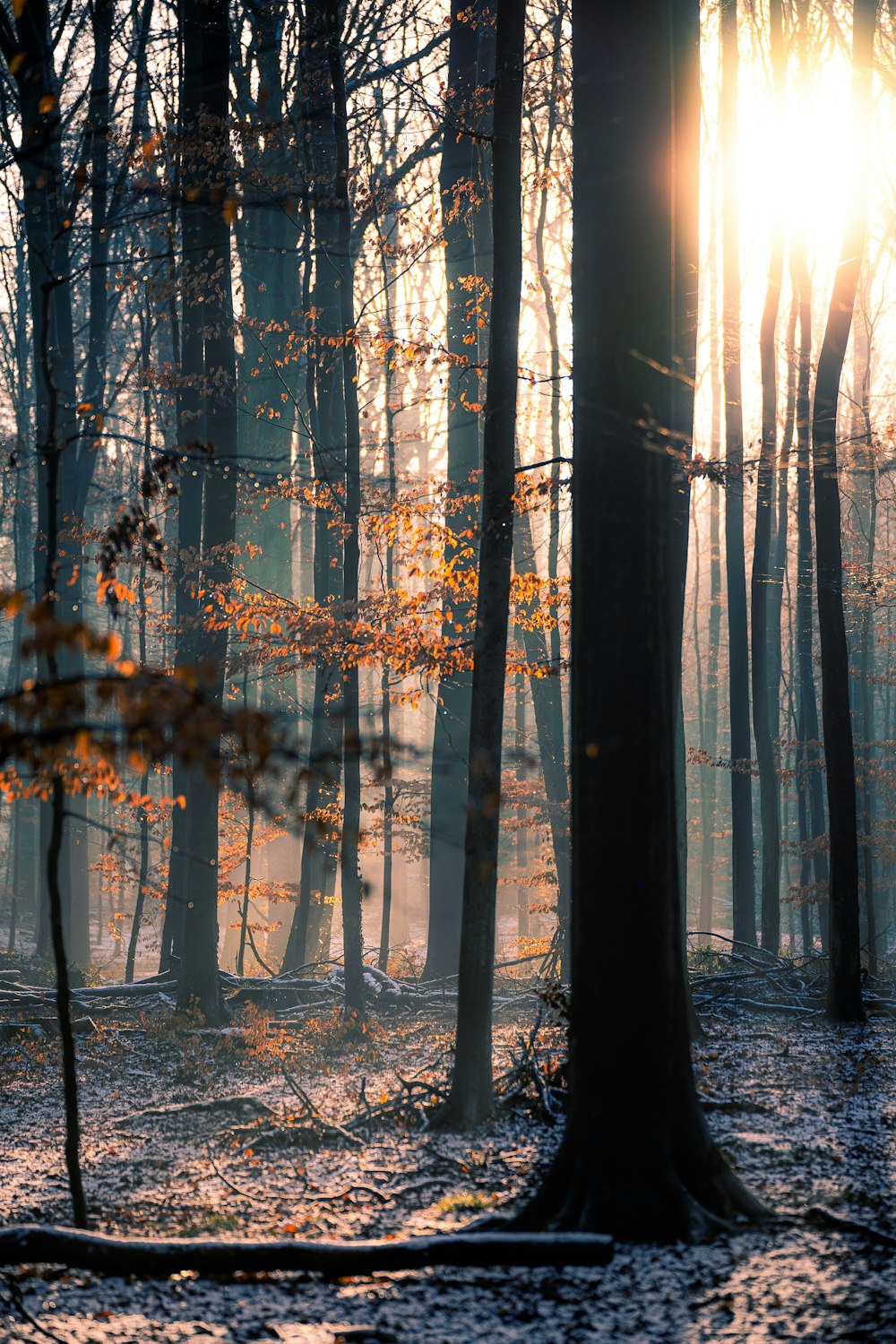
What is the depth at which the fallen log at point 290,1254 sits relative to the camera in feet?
16.0

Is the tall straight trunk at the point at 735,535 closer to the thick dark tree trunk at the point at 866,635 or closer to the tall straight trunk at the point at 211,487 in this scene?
the thick dark tree trunk at the point at 866,635

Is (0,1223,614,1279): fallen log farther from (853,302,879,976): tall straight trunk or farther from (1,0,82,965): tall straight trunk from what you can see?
(853,302,879,976): tall straight trunk

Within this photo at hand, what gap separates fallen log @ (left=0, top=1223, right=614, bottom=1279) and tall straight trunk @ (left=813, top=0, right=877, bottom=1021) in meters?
7.12

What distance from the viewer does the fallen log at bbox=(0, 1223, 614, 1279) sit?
4871 mm

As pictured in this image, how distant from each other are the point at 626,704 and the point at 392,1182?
12.1 feet

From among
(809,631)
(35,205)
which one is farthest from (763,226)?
(35,205)

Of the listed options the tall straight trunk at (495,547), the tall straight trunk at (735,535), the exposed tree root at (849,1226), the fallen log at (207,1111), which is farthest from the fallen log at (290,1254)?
the tall straight trunk at (735,535)

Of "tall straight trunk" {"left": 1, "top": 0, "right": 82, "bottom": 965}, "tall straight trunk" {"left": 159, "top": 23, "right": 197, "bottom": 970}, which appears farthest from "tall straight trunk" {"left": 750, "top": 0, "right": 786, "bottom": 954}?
"tall straight trunk" {"left": 1, "top": 0, "right": 82, "bottom": 965}

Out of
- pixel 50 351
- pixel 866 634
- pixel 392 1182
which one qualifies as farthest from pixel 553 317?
pixel 392 1182

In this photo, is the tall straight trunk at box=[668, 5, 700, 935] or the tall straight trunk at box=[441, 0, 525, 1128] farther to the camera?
the tall straight trunk at box=[668, 5, 700, 935]

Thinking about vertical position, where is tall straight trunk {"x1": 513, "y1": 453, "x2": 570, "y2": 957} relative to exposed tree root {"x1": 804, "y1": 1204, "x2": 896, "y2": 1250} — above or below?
above

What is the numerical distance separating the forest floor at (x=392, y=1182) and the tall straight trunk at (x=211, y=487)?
0.96 metres

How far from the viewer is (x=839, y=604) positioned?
1166 centimetres

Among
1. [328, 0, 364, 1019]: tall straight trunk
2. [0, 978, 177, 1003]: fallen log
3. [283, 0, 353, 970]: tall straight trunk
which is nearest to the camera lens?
[328, 0, 364, 1019]: tall straight trunk
